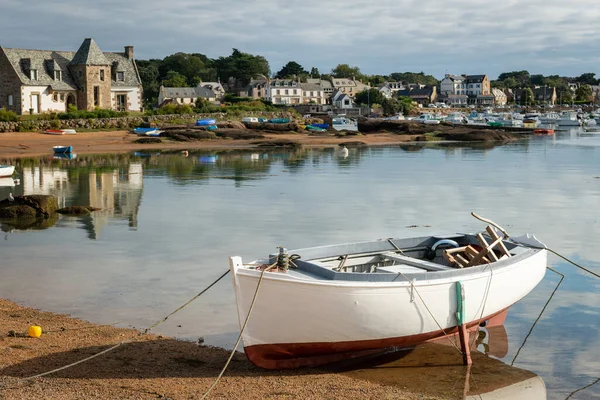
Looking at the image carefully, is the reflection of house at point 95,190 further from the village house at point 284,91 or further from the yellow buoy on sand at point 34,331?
the village house at point 284,91

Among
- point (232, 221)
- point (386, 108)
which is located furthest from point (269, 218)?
point (386, 108)

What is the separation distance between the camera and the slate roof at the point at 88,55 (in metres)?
64.1

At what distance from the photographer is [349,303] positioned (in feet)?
30.4

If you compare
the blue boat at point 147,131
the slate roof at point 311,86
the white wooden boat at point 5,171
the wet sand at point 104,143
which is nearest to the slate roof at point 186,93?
the slate roof at point 311,86

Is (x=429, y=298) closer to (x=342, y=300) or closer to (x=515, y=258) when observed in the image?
(x=342, y=300)

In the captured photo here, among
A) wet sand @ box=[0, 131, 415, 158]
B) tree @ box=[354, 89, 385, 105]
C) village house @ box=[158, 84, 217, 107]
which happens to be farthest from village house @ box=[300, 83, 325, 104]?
wet sand @ box=[0, 131, 415, 158]

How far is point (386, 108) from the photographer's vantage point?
134500 mm

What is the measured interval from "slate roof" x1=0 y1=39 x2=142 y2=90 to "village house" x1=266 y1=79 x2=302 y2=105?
68.5 meters

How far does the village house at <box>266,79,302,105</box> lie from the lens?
138125 mm

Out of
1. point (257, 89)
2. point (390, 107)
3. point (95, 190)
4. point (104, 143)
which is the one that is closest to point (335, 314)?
point (95, 190)

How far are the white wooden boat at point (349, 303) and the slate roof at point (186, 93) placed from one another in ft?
350

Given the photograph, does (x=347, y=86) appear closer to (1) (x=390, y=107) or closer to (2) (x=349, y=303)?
(1) (x=390, y=107)

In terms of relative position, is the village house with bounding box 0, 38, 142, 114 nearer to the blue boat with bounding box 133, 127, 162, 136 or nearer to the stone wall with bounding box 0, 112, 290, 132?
the stone wall with bounding box 0, 112, 290, 132

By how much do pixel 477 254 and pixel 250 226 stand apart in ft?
32.6
